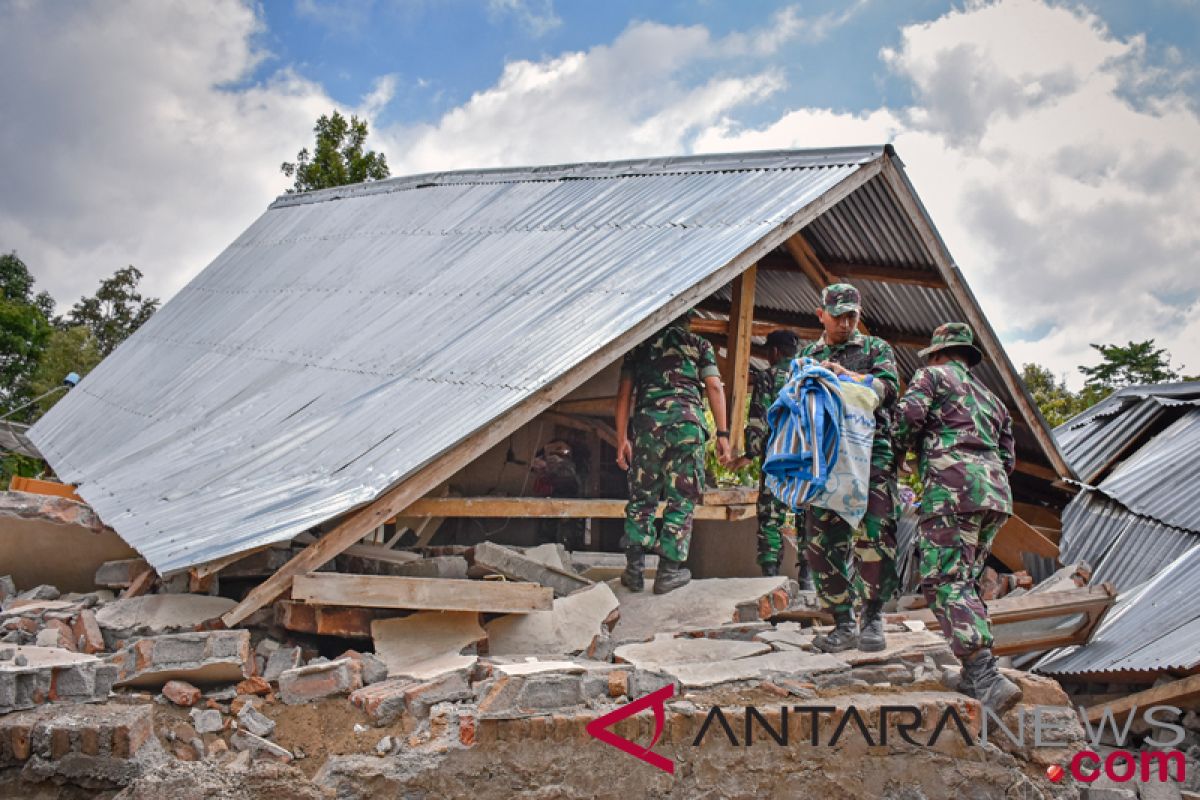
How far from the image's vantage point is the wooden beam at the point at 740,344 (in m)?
7.68

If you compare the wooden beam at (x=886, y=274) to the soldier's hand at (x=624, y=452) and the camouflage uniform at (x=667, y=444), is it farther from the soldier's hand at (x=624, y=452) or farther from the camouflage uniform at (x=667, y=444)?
the soldier's hand at (x=624, y=452)

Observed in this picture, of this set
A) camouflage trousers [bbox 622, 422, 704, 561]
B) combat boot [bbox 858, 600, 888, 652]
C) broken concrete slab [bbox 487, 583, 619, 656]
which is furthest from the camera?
camouflage trousers [bbox 622, 422, 704, 561]

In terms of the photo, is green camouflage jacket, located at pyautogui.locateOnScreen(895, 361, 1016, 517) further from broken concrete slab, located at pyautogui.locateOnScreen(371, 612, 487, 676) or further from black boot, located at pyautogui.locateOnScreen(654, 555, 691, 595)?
broken concrete slab, located at pyautogui.locateOnScreen(371, 612, 487, 676)

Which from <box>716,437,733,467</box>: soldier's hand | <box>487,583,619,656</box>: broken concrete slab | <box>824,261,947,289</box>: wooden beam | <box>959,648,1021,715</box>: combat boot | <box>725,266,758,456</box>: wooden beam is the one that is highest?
<box>824,261,947,289</box>: wooden beam

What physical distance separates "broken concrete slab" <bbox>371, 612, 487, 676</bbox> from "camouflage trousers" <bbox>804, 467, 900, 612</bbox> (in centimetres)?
177

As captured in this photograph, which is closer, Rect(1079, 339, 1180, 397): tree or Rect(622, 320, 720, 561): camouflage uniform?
Rect(622, 320, 720, 561): camouflage uniform

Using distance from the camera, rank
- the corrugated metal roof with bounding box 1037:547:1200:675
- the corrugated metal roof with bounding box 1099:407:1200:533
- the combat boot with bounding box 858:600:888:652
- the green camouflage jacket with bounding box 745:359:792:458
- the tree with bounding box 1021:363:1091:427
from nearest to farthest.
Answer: the combat boot with bounding box 858:600:888:652 → the corrugated metal roof with bounding box 1037:547:1200:675 → the green camouflage jacket with bounding box 745:359:792:458 → the corrugated metal roof with bounding box 1099:407:1200:533 → the tree with bounding box 1021:363:1091:427

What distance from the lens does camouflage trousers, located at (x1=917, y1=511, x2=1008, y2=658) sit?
4.80m

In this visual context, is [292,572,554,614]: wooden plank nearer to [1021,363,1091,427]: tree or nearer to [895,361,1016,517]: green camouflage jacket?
[895,361,1016,517]: green camouflage jacket

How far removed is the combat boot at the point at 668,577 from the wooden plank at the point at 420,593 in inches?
42.9

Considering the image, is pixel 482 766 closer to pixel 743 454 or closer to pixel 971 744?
pixel 971 744

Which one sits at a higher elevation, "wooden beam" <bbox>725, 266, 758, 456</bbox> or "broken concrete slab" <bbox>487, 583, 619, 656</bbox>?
"wooden beam" <bbox>725, 266, 758, 456</bbox>

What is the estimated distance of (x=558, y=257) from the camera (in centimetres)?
805

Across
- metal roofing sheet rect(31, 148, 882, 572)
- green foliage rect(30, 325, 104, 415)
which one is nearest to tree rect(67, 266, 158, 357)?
green foliage rect(30, 325, 104, 415)
